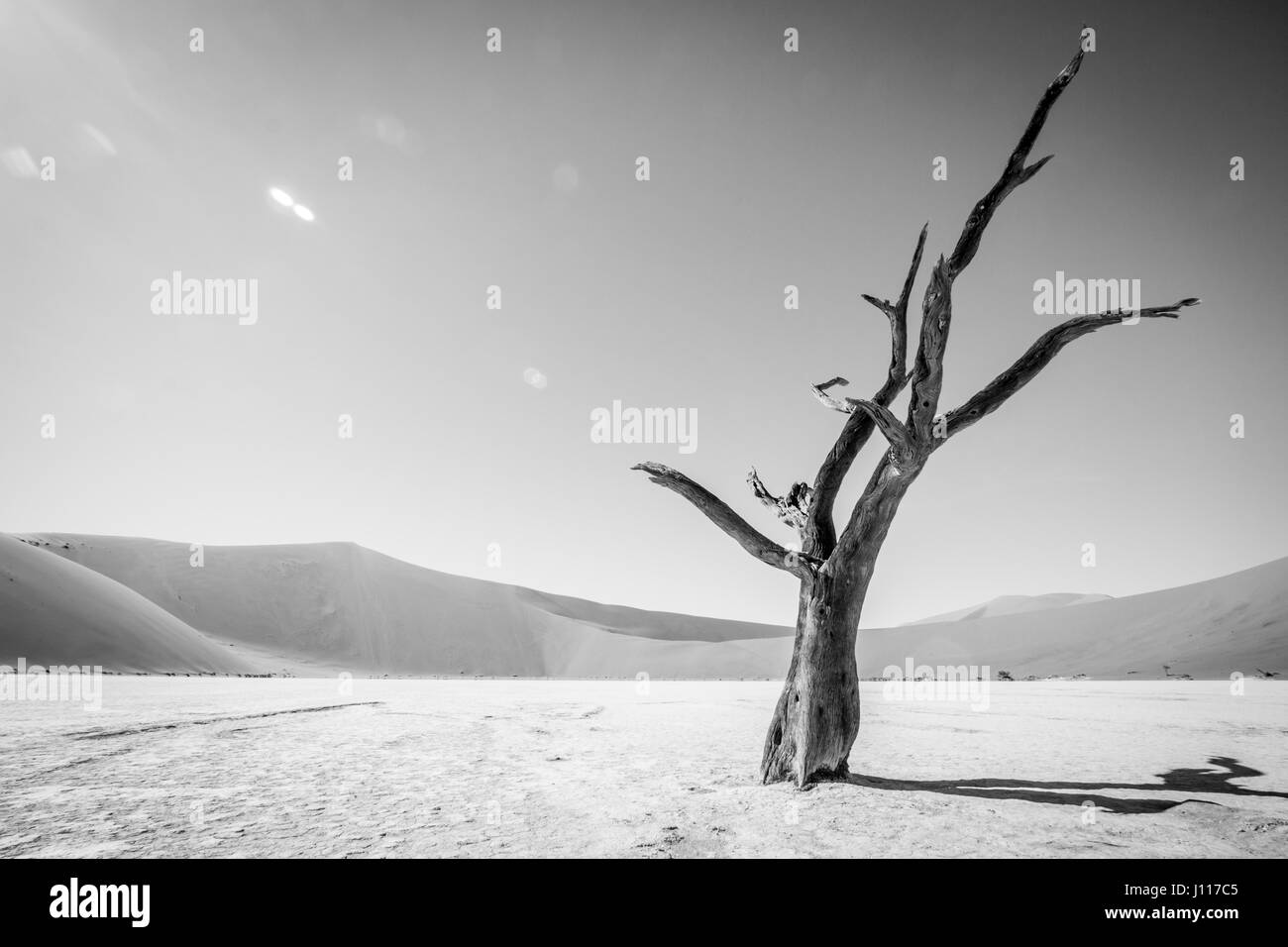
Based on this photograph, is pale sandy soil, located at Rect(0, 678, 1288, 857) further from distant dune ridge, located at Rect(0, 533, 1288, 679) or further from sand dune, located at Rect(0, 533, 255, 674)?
distant dune ridge, located at Rect(0, 533, 1288, 679)

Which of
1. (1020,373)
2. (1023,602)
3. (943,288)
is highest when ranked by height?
(943,288)

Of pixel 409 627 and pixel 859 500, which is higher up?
pixel 859 500

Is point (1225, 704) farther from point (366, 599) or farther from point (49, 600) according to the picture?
point (366, 599)

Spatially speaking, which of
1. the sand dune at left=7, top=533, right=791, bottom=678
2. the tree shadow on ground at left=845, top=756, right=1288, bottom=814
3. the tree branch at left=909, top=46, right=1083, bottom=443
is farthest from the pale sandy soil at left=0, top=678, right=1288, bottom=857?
the sand dune at left=7, top=533, right=791, bottom=678

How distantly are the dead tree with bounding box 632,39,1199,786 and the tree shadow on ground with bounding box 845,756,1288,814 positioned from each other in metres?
0.72

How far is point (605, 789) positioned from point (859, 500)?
4.09 metres

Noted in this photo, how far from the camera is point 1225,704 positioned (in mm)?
16203

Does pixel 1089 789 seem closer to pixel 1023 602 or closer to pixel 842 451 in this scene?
pixel 842 451

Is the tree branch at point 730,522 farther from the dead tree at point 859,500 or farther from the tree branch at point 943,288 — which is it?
the tree branch at point 943,288

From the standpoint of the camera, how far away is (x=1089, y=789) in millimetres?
6305

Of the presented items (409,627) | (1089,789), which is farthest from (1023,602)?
(1089,789)

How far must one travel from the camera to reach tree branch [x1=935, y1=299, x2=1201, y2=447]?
5.80 meters

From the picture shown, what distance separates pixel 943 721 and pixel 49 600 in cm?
3984
